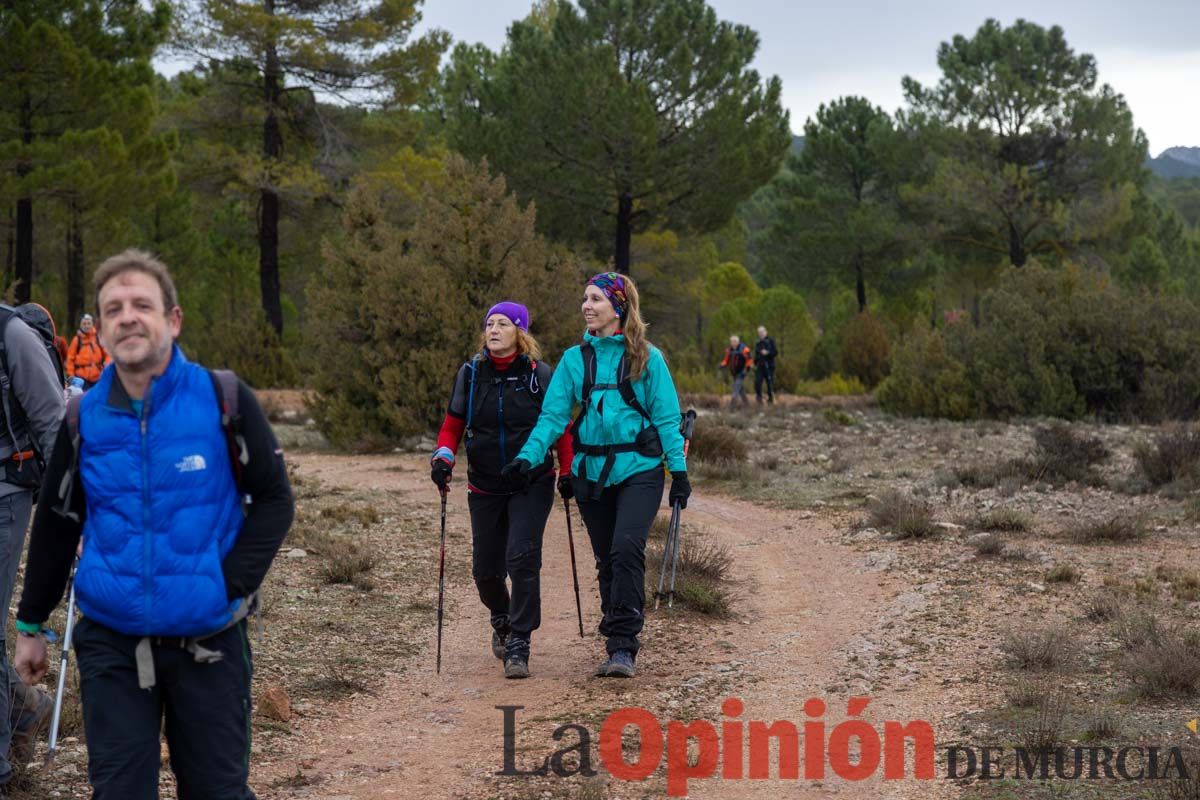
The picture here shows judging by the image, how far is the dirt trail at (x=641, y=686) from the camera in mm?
5355

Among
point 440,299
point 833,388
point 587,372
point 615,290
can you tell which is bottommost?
point 833,388

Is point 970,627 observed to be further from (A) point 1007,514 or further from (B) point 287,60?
(B) point 287,60

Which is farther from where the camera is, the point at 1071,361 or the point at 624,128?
the point at 624,128

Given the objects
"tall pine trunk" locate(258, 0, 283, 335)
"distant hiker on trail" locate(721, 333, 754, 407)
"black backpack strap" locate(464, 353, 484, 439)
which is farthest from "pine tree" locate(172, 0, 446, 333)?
"black backpack strap" locate(464, 353, 484, 439)

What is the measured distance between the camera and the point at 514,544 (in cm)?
684

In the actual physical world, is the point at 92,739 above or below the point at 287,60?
below

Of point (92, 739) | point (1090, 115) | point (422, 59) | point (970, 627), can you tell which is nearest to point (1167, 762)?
point (970, 627)

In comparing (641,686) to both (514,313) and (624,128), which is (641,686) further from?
(624,128)

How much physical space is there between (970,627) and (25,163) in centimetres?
2336

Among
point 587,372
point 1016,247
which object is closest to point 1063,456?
point 587,372

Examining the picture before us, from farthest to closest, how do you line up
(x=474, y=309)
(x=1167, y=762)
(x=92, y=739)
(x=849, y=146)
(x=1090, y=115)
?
(x=849, y=146)
(x=1090, y=115)
(x=474, y=309)
(x=1167, y=762)
(x=92, y=739)

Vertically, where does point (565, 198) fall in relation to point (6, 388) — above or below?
above

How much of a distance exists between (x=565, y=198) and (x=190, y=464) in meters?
27.9

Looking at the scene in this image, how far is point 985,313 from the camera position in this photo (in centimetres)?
2530
